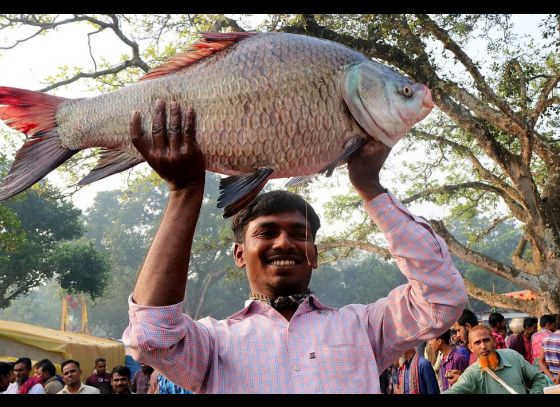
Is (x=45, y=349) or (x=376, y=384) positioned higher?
(x=376, y=384)

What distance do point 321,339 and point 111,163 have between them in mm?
768

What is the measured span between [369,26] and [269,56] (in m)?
9.08

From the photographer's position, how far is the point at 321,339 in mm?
1747

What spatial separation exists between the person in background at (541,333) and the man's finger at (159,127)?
5487 millimetres

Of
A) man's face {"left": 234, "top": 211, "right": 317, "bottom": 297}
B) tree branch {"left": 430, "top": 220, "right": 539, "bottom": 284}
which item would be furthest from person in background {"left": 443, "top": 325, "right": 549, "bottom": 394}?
tree branch {"left": 430, "top": 220, "right": 539, "bottom": 284}

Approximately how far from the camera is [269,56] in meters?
1.40

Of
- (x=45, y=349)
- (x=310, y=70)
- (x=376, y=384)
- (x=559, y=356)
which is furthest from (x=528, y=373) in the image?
(x=45, y=349)

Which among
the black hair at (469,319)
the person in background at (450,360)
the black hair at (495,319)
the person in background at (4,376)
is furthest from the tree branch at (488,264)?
the person in background at (4,376)

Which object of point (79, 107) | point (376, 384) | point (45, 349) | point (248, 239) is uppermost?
point (79, 107)

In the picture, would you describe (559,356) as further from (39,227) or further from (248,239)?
(39,227)

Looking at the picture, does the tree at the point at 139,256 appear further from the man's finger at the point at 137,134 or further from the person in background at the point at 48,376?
the man's finger at the point at 137,134

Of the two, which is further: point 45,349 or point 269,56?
point 45,349

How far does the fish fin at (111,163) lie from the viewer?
145 centimetres

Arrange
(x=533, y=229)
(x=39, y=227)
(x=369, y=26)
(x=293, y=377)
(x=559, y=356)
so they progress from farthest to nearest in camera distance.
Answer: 1. (x=39, y=227)
2. (x=533, y=229)
3. (x=369, y=26)
4. (x=559, y=356)
5. (x=293, y=377)
